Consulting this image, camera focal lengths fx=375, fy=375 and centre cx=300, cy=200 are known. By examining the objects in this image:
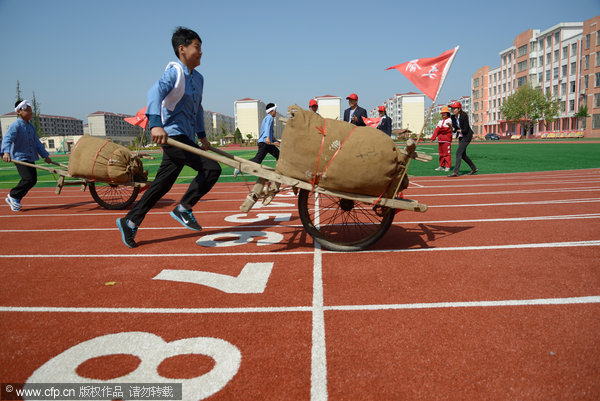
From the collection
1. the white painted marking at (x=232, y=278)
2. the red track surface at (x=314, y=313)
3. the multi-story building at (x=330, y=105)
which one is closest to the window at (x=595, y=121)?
the red track surface at (x=314, y=313)

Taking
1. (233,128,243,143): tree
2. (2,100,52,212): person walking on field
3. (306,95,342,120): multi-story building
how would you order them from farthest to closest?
(306,95,342,120): multi-story building → (233,128,243,143): tree → (2,100,52,212): person walking on field

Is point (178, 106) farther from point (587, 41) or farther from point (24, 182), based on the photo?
point (587, 41)

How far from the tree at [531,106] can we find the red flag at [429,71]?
241 ft

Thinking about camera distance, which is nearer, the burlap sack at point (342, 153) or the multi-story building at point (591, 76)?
the burlap sack at point (342, 153)

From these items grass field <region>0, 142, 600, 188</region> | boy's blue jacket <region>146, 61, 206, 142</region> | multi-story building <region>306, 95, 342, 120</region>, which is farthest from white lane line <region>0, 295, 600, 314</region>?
multi-story building <region>306, 95, 342, 120</region>

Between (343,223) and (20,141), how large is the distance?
6.96m

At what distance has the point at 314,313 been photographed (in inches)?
107

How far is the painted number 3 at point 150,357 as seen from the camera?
6.47 ft

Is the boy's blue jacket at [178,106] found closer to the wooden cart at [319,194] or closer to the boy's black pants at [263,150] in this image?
the wooden cart at [319,194]

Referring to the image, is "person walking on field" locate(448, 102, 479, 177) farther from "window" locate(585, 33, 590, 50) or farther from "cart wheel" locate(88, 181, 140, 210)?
"window" locate(585, 33, 590, 50)

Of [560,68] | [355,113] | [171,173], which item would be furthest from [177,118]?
[560,68]

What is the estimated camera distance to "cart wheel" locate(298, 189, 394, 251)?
410 centimetres

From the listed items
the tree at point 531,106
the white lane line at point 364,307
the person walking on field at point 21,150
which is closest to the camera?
the white lane line at point 364,307

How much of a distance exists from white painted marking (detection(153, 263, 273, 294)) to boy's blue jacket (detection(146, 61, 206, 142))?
169 centimetres
